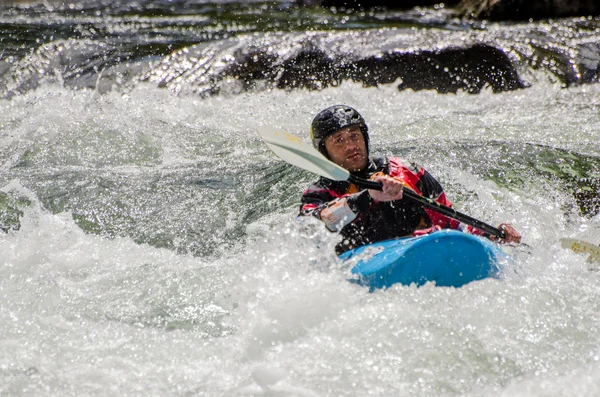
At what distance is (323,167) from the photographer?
3924 mm

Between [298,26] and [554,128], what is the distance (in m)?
4.93

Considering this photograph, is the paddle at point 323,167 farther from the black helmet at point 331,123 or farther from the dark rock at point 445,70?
the dark rock at point 445,70

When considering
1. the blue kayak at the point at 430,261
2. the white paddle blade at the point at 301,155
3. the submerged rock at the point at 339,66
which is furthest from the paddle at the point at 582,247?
the submerged rock at the point at 339,66

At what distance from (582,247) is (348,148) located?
159 cm

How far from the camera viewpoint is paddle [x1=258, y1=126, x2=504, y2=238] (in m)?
3.80

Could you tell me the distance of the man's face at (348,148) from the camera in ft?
13.7

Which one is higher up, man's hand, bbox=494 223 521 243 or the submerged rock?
the submerged rock

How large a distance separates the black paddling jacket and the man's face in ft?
0.28

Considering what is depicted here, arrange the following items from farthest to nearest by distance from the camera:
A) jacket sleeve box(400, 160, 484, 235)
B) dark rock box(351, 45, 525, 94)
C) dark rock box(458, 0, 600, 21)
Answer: dark rock box(458, 0, 600, 21)
dark rock box(351, 45, 525, 94)
jacket sleeve box(400, 160, 484, 235)

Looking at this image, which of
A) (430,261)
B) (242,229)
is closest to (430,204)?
(430,261)

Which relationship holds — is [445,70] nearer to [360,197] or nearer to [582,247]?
[582,247]

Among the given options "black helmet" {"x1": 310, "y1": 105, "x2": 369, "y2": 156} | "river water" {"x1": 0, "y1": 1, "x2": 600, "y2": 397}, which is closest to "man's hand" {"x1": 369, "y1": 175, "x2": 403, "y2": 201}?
"river water" {"x1": 0, "y1": 1, "x2": 600, "y2": 397}

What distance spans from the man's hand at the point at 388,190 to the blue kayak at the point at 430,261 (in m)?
0.25

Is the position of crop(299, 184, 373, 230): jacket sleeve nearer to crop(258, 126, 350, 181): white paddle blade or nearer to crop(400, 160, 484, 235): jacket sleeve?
crop(258, 126, 350, 181): white paddle blade
